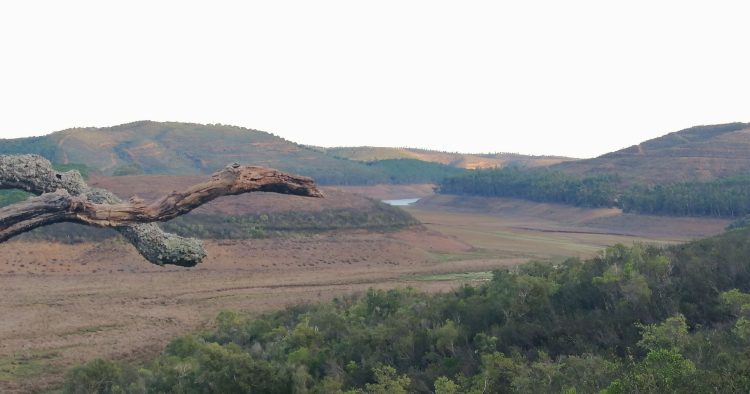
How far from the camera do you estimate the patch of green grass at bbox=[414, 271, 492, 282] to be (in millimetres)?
72812

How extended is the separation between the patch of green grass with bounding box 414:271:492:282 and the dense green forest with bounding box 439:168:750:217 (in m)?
55.3

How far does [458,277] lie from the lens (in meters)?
74.6

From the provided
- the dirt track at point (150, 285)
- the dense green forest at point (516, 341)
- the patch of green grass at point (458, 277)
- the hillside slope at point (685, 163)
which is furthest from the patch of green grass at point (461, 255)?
the hillside slope at point (685, 163)

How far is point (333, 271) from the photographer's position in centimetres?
7831

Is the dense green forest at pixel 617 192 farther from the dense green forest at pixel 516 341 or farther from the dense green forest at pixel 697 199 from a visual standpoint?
the dense green forest at pixel 516 341

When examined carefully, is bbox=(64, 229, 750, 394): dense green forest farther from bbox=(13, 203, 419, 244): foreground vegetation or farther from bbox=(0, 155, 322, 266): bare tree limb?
bbox=(13, 203, 419, 244): foreground vegetation

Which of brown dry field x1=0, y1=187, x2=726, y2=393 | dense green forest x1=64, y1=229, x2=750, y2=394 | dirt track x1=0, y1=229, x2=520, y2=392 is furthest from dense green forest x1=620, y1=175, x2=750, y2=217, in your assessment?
dense green forest x1=64, y1=229, x2=750, y2=394

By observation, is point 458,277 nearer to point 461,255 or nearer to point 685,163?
point 461,255

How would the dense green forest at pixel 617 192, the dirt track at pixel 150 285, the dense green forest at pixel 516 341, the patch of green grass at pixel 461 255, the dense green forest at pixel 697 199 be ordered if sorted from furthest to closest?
the dense green forest at pixel 617 192 → the dense green forest at pixel 697 199 → the patch of green grass at pixel 461 255 → the dirt track at pixel 150 285 → the dense green forest at pixel 516 341

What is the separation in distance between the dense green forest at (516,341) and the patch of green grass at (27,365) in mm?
5547

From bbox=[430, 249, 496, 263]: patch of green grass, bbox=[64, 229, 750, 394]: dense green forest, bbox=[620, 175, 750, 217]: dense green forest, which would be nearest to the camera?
bbox=[64, 229, 750, 394]: dense green forest

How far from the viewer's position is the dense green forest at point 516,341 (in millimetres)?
23878

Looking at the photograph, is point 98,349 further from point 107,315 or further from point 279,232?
point 279,232

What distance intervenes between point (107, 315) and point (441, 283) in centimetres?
3107
